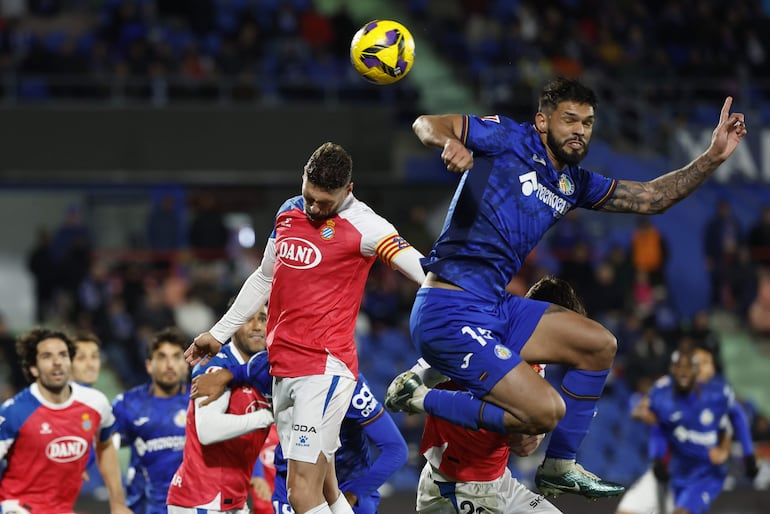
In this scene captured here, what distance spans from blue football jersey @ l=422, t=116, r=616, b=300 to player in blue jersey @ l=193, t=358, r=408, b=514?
1.15m

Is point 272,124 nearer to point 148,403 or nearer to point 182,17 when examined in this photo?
point 182,17

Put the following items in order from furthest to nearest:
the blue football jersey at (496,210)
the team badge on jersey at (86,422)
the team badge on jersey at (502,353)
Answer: the team badge on jersey at (86,422) → the blue football jersey at (496,210) → the team badge on jersey at (502,353)

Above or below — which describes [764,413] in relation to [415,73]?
below

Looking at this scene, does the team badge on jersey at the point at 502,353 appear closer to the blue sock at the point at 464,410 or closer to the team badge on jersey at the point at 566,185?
the blue sock at the point at 464,410

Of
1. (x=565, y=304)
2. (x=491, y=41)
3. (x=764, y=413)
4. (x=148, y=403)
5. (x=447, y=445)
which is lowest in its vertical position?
(x=764, y=413)

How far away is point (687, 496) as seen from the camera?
1032 cm

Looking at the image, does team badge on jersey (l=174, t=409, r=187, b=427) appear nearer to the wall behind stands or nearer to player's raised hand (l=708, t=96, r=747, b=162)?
player's raised hand (l=708, t=96, r=747, b=162)

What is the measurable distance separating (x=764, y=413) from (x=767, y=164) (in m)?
4.60

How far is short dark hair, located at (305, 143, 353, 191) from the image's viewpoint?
6082 millimetres

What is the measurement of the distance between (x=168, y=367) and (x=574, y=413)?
326 cm

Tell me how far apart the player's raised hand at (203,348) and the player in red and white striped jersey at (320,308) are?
1.16 feet

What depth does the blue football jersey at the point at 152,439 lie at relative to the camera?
799 cm

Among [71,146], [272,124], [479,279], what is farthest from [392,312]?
[479,279]

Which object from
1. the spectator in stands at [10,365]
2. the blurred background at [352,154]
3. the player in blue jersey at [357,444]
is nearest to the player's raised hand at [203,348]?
the player in blue jersey at [357,444]
